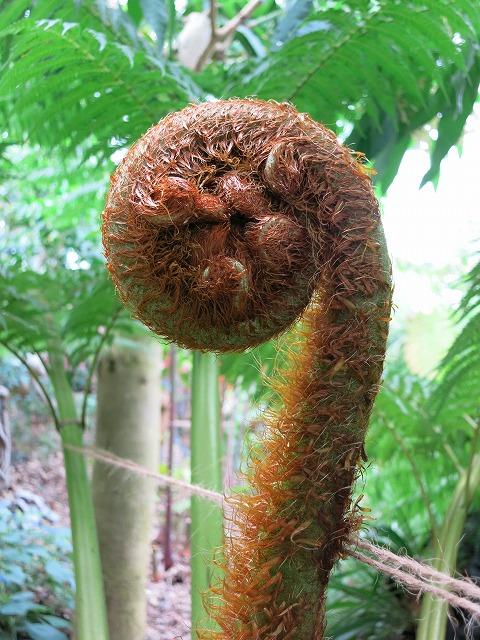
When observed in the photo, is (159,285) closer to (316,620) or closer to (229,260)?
(229,260)

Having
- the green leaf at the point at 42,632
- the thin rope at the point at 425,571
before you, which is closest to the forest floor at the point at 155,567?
the green leaf at the point at 42,632

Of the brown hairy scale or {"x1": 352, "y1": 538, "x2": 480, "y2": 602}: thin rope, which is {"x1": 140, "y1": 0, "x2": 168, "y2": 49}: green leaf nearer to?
the brown hairy scale

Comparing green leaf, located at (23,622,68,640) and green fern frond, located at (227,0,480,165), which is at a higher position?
green fern frond, located at (227,0,480,165)

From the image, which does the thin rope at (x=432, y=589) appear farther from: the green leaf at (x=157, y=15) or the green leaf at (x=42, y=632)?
the green leaf at (x=42, y=632)

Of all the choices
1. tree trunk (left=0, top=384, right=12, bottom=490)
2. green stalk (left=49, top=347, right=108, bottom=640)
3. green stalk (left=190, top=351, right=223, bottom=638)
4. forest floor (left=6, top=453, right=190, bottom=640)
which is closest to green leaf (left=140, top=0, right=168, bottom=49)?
green stalk (left=190, top=351, right=223, bottom=638)

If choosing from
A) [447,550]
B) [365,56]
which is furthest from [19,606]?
[365,56]

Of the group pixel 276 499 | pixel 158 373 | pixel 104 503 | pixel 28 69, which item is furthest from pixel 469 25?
pixel 104 503

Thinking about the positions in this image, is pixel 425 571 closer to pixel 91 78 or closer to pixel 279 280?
pixel 279 280
